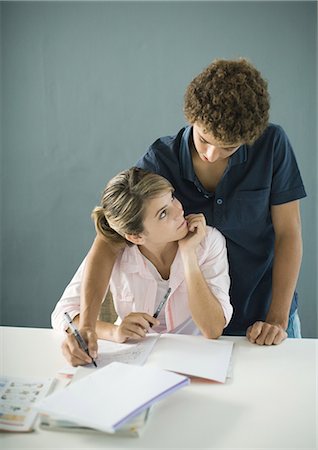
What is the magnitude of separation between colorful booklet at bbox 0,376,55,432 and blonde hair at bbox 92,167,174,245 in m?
0.52

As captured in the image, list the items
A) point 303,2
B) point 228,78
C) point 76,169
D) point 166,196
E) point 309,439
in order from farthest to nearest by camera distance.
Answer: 1. point 76,169
2. point 303,2
3. point 166,196
4. point 228,78
5. point 309,439

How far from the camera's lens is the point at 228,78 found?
1.53 meters

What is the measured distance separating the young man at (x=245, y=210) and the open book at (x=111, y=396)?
33cm

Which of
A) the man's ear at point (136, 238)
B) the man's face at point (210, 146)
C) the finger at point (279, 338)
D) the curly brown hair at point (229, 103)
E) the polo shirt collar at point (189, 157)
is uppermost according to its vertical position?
the curly brown hair at point (229, 103)

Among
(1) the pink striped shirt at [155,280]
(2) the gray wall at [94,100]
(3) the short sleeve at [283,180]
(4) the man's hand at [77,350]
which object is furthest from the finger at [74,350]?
(2) the gray wall at [94,100]

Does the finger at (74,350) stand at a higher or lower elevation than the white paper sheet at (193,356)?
higher

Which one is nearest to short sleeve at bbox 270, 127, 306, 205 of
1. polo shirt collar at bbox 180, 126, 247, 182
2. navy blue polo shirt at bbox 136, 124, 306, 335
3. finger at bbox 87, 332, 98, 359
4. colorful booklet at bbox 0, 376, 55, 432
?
navy blue polo shirt at bbox 136, 124, 306, 335

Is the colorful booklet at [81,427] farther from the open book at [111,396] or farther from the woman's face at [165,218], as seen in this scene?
the woman's face at [165,218]

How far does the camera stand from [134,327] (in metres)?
1.53

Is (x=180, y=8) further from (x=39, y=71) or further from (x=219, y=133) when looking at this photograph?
(x=219, y=133)

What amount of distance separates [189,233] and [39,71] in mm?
1751

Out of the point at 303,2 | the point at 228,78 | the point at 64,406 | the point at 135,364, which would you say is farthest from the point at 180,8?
the point at 64,406

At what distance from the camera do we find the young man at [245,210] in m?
1.66

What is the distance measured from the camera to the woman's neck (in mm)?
1787
